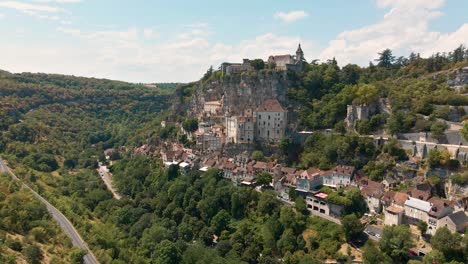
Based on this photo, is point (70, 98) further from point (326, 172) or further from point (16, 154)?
point (326, 172)

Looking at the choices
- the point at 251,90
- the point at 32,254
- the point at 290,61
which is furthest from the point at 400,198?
the point at 290,61

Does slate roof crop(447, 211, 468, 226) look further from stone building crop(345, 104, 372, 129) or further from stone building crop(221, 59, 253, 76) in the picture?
stone building crop(221, 59, 253, 76)

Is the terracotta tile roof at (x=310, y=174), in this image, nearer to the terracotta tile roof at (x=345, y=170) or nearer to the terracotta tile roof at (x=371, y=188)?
the terracotta tile roof at (x=345, y=170)

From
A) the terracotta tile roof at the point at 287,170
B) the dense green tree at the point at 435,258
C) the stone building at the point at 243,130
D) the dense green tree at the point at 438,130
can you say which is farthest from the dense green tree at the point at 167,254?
the dense green tree at the point at 438,130

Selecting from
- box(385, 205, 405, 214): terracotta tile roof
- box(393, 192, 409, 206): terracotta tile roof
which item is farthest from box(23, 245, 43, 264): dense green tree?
box(393, 192, 409, 206): terracotta tile roof

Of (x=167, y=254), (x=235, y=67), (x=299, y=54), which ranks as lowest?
(x=167, y=254)

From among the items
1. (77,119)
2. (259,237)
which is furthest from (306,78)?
(77,119)

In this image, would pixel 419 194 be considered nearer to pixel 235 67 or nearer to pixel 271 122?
pixel 271 122

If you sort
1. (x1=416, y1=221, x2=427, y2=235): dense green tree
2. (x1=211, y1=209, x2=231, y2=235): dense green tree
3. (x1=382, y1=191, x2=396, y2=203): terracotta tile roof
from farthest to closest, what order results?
(x1=211, y1=209, x2=231, y2=235): dense green tree
(x1=382, y1=191, x2=396, y2=203): terracotta tile roof
(x1=416, y1=221, x2=427, y2=235): dense green tree
